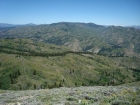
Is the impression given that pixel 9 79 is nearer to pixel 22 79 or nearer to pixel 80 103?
pixel 22 79

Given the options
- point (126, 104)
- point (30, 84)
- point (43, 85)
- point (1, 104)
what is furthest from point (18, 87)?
point (126, 104)

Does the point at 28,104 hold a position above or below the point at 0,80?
above

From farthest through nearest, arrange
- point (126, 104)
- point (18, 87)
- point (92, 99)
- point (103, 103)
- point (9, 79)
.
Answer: point (9, 79) → point (18, 87) → point (92, 99) → point (103, 103) → point (126, 104)

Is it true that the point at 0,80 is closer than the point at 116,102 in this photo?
No

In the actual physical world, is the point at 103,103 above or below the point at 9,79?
above

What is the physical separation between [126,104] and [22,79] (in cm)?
18383

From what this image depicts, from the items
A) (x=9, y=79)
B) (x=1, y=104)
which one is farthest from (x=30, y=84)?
(x=1, y=104)

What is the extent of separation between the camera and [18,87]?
175m

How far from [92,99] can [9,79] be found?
18180 centimetres

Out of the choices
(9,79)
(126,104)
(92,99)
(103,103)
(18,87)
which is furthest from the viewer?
Result: (9,79)

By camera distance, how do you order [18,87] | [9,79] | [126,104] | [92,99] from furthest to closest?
[9,79] → [18,87] → [92,99] → [126,104]

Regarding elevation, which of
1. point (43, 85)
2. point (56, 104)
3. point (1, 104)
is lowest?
point (43, 85)

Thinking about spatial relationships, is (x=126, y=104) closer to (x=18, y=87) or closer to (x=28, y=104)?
(x=28, y=104)

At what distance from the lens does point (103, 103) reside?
2434 cm
